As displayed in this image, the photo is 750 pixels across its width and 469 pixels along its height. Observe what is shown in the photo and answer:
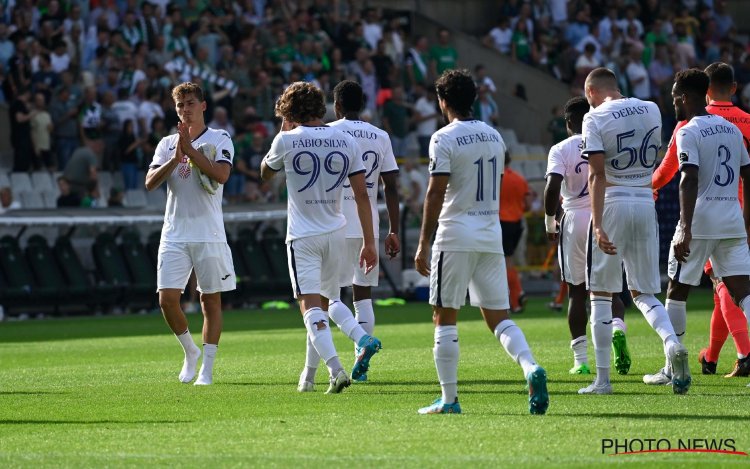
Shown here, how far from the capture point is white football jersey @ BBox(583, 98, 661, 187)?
35.0 ft

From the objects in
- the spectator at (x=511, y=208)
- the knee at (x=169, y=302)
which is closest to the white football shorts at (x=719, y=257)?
the knee at (x=169, y=302)

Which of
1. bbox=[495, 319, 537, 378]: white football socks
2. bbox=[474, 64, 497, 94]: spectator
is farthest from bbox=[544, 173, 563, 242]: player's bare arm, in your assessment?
bbox=[474, 64, 497, 94]: spectator

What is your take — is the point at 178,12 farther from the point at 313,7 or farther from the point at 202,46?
the point at 313,7

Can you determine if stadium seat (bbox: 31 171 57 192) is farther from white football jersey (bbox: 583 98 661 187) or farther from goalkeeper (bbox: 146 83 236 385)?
white football jersey (bbox: 583 98 661 187)

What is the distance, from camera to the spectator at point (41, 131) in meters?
26.3

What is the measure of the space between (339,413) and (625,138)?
2988 millimetres

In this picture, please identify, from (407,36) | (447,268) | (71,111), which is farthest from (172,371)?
(407,36)

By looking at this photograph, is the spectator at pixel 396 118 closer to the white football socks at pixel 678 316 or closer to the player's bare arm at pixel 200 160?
the player's bare arm at pixel 200 160

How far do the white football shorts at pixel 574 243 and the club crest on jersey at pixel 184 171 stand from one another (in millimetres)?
3343

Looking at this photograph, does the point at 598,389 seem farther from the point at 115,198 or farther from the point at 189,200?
the point at 115,198

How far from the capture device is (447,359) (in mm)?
9570

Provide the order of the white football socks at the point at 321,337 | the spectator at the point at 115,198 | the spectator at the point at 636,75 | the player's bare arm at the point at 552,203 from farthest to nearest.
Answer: the spectator at the point at 636,75 < the spectator at the point at 115,198 < the player's bare arm at the point at 552,203 < the white football socks at the point at 321,337

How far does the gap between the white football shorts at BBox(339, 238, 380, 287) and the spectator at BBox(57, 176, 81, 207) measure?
548 inches

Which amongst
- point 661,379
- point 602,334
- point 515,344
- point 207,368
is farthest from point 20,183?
point 515,344
